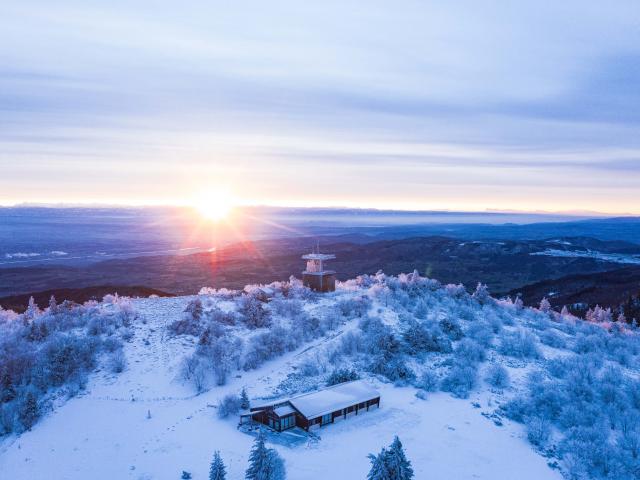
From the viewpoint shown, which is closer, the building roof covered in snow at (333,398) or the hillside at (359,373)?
the hillside at (359,373)

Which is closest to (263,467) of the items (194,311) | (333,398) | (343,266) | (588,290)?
(333,398)

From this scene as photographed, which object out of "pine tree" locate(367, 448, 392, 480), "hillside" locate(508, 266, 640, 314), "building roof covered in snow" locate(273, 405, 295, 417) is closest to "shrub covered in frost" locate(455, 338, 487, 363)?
"building roof covered in snow" locate(273, 405, 295, 417)

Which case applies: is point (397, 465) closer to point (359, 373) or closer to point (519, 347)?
point (359, 373)

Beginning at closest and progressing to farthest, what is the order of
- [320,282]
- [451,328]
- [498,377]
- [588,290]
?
[498,377] → [451,328] → [320,282] → [588,290]

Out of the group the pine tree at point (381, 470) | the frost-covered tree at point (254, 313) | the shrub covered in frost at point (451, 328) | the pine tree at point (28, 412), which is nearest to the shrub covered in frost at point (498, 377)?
the shrub covered in frost at point (451, 328)

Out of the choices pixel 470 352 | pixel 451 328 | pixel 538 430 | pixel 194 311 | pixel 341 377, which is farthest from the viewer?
pixel 451 328

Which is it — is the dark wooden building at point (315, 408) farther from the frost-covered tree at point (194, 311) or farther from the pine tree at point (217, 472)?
the frost-covered tree at point (194, 311)
